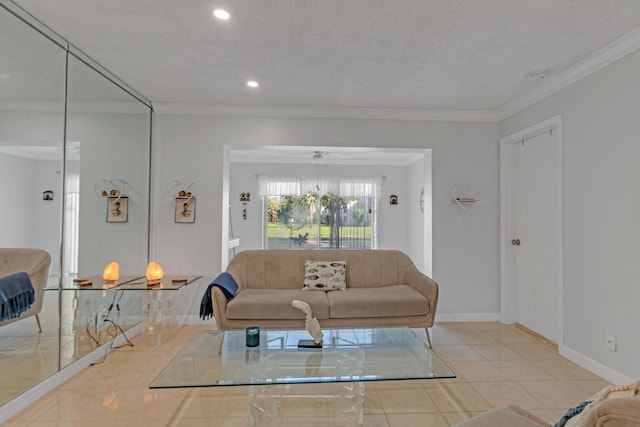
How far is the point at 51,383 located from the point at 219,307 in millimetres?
1254

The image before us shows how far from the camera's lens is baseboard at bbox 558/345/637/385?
8.49 feet

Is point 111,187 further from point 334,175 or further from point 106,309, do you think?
point 334,175

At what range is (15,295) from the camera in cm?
218

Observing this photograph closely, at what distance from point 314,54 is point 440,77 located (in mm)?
1252

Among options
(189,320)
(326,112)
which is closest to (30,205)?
(189,320)

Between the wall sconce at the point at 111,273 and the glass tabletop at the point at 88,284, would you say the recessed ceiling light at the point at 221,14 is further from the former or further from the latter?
the wall sconce at the point at 111,273

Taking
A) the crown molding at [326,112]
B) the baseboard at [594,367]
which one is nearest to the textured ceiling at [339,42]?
the crown molding at [326,112]

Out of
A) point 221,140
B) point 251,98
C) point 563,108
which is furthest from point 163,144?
point 563,108

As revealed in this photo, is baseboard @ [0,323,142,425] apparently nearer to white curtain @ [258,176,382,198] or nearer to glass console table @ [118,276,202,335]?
glass console table @ [118,276,202,335]

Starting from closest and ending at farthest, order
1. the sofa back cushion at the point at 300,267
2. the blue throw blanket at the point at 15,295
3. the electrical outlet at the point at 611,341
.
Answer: the blue throw blanket at the point at 15,295, the electrical outlet at the point at 611,341, the sofa back cushion at the point at 300,267

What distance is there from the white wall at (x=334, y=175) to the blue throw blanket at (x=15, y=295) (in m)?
4.71

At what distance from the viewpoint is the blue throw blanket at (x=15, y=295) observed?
2.09 metres

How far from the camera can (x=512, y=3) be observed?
7.00 feet

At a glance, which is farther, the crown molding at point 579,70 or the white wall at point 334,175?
the white wall at point 334,175
